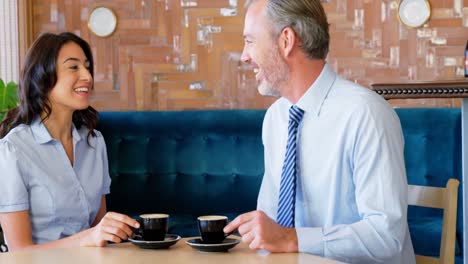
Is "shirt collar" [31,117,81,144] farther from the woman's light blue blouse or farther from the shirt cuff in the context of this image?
the shirt cuff

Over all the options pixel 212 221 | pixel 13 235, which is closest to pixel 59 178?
pixel 13 235

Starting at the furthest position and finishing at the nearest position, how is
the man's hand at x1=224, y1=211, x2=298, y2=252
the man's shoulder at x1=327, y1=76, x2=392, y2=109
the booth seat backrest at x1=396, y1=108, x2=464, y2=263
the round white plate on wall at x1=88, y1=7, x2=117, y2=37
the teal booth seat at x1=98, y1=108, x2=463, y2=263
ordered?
1. the round white plate on wall at x1=88, y1=7, x2=117, y2=37
2. the teal booth seat at x1=98, y1=108, x2=463, y2=263
3. the booth seat backrest at x1=396, y1=108, x2=464, y2=263
4. the man's shoulder at x1=327, y1=76, x2=392, y2=109
5. the man's hand at x1=224, y1=211, x2=298, y2=252

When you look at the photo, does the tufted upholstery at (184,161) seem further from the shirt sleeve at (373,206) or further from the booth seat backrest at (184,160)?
the shirt sleeve at (373,206)

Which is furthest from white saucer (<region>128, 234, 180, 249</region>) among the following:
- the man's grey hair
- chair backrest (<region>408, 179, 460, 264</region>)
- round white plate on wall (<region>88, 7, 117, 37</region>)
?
round white plate on wall (<region>88, 7, 117, 37</region>)

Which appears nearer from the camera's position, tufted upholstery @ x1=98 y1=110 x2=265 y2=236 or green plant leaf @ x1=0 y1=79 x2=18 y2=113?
green plant leaf @ x1=0 y1=79 x2=18 y2=113

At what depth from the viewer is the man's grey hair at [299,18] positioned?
2107 mm

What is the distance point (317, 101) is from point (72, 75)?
47.1 inches

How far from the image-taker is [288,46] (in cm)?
215

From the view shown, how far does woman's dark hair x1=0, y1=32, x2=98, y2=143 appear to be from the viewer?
9.28 ft

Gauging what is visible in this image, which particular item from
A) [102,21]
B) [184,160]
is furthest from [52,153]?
[102,21]

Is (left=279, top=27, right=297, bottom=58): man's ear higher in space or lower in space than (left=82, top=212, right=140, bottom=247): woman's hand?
higher

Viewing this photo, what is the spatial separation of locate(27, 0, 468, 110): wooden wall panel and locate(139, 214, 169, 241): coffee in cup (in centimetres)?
277

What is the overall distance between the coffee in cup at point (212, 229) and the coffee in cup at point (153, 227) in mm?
97

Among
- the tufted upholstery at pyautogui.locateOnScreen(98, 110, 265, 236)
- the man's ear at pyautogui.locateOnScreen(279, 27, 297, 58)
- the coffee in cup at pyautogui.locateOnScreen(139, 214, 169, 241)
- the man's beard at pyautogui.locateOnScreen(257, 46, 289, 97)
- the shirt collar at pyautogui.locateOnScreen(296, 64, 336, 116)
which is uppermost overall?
the man's ear at pyautogui.locateOnScreen(279, 27, 297, 58)
